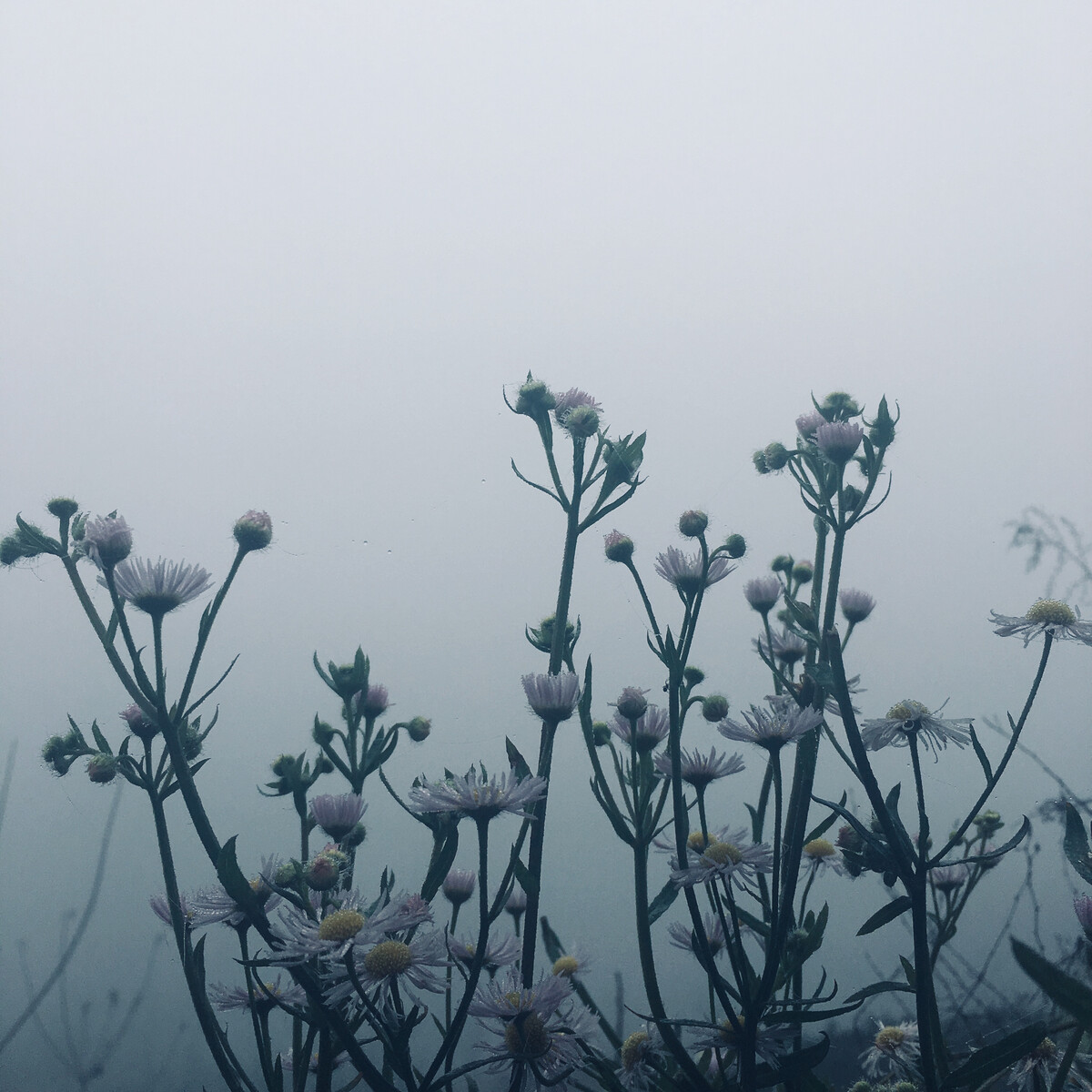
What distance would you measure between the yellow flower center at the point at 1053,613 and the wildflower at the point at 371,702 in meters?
0.81

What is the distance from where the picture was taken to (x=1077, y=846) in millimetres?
689

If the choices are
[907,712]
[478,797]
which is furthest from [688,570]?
[478,797]

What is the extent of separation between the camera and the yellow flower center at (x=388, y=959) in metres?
0.67

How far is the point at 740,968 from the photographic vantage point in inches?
30.3

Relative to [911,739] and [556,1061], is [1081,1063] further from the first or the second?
[556,1061]

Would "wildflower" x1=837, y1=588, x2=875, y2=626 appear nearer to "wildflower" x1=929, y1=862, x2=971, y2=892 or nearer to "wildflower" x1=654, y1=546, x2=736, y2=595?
"wildflower" x1=654, y1=546, x2=736, y2=595

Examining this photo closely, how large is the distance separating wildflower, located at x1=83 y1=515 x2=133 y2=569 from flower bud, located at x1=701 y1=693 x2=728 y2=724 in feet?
2.38

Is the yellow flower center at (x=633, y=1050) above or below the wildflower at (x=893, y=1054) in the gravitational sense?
above

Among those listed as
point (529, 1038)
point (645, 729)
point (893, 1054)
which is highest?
point (645, 729)

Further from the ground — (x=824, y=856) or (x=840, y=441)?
(x=840, y=441)

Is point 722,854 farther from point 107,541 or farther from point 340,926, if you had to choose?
point 107,541

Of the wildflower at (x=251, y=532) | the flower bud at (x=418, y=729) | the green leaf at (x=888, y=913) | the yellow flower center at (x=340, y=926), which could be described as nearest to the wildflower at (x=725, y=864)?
the green leaf at (x=888, y=913)

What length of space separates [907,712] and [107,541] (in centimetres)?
85

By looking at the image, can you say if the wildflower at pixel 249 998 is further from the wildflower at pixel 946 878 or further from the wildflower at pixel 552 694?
the wildflower at pixel 946 878
